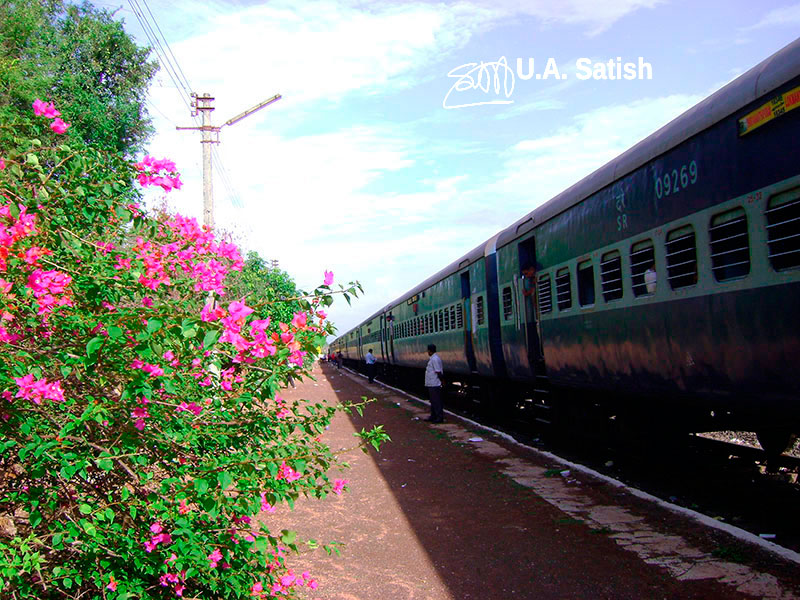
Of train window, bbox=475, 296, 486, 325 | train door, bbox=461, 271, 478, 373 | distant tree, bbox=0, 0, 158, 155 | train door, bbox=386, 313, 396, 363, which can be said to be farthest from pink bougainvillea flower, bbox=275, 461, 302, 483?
train door, bbox=386, 313, 396, 363

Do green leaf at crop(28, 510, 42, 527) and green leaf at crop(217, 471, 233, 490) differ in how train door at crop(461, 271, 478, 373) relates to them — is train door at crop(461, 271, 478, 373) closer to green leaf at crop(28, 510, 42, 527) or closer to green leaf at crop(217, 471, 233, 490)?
green leaf at crop(217, 471, 233, 490)

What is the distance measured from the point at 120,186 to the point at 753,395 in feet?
15.3

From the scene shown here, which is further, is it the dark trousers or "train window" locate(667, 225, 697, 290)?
the dark trousers

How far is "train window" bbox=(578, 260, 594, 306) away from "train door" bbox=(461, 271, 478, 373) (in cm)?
683

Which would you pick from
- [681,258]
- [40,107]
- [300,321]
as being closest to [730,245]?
[681,258]

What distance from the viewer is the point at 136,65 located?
2216cm

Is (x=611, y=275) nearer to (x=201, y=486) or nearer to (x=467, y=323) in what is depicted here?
(x=201, y=486)

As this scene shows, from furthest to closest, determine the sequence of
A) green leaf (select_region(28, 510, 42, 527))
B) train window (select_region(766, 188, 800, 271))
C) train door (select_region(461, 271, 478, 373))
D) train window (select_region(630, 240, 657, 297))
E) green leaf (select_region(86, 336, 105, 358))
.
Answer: train door (select_region(461, 271, 478, 373)), train window (select_region(630, 240, 657, 297)), train window (select_region(766, 188, 800, 271)), green leaf (select_region(28, 510, 42, 527)), green leaf (select_region(86, 336, 105, 358))

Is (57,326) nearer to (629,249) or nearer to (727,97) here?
(727,97)

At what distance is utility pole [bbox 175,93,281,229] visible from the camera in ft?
59.4

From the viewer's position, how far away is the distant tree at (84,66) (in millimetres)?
19359

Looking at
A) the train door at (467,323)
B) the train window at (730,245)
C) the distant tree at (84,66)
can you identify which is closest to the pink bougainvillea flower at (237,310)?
the train window at (730,245)

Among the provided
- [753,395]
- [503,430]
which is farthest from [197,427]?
[503,430]

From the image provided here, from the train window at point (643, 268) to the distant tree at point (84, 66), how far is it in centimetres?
1646
